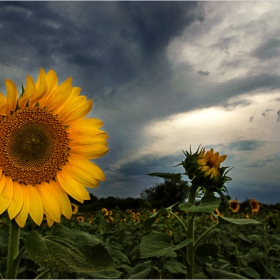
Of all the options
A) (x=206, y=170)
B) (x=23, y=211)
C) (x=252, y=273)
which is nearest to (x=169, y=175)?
(x=206, y=170)

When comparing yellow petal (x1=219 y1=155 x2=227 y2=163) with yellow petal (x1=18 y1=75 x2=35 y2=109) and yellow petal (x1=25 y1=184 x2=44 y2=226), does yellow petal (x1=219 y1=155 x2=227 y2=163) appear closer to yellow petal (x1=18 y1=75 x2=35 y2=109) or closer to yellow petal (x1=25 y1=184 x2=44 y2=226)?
yellow petal (x1=25 y1=184 x2=44 y2=226)

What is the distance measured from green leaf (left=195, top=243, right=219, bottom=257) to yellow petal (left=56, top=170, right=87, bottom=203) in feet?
3.34

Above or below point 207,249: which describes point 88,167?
above

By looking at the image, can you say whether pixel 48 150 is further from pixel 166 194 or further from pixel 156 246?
pixel 166 194

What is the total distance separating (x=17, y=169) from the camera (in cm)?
167

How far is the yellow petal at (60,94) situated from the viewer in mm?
1674

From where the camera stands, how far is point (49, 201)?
Result: 1.67 meters

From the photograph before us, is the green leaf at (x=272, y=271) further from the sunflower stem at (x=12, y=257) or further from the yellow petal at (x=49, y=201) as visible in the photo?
the sunflower stem at (x=12, y=257)

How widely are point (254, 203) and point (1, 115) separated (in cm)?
861

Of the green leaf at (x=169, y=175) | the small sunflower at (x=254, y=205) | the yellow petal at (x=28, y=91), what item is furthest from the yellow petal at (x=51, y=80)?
the small sunflower at (x=254, y=205)

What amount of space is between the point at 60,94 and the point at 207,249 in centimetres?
139

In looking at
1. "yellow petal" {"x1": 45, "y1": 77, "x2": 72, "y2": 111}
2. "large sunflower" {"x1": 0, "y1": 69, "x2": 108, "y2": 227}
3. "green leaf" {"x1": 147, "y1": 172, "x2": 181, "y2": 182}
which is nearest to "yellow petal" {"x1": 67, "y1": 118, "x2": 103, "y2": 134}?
"large sunflower" {"x1": 0, "y1": 69, "x2": 108, "y2": 227}

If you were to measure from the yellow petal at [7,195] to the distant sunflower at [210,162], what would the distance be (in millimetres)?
1221

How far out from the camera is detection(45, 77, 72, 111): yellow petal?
167 centimetres
